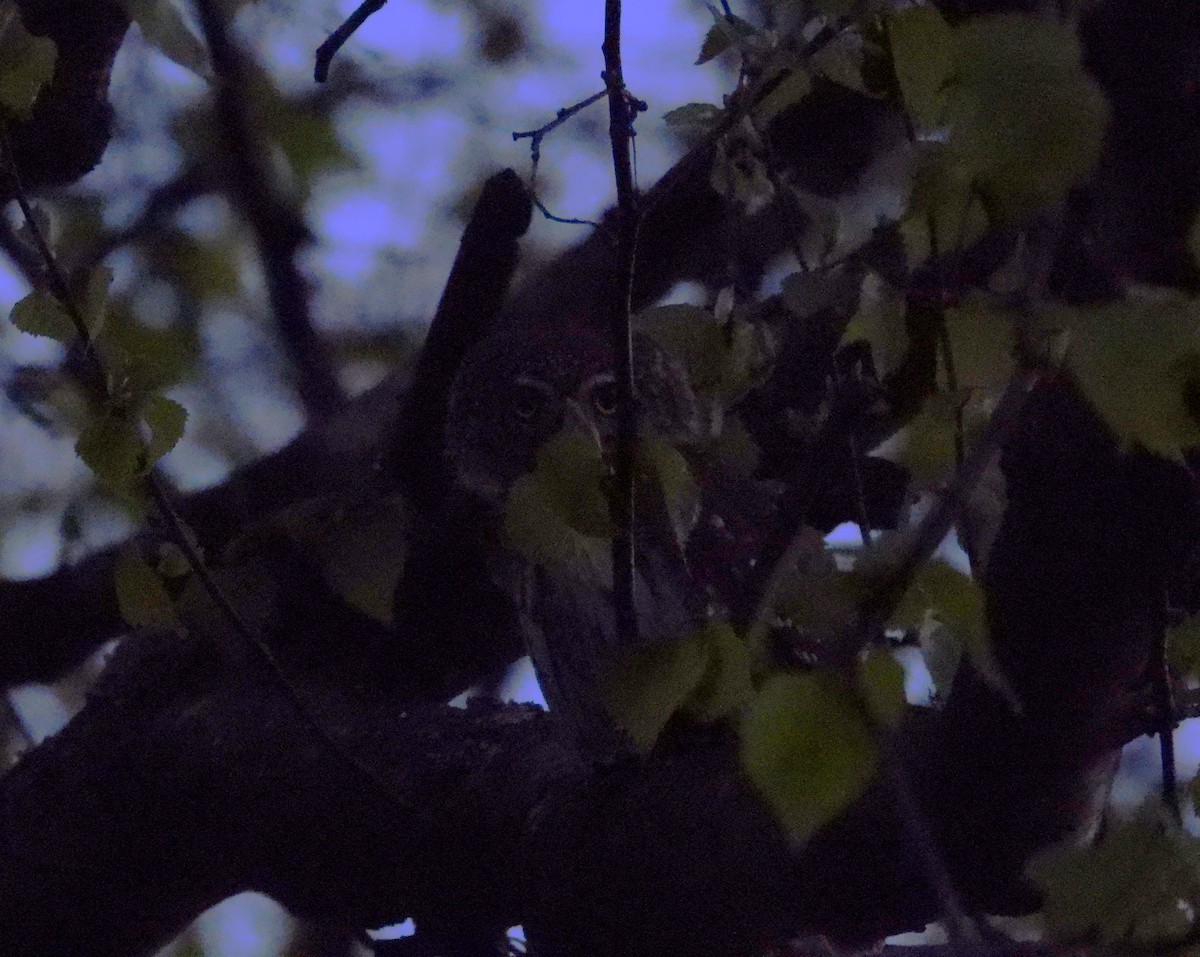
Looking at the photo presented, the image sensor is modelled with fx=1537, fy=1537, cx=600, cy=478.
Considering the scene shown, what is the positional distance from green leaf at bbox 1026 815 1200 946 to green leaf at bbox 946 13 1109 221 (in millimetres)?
325

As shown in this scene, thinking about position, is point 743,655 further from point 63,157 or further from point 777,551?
point 63,157

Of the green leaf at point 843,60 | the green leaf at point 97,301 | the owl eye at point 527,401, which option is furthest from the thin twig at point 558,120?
the owl eye at point 527,401

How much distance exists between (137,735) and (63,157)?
2.69ft

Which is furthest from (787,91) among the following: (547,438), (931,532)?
(547,438)

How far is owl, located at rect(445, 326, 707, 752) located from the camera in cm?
186

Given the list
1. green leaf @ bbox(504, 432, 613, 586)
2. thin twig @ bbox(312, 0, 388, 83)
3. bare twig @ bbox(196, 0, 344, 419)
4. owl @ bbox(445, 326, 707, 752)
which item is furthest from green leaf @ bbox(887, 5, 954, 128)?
owl @ bbox(445, 326, 707, 752)

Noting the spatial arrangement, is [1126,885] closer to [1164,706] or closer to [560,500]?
[1164,706]

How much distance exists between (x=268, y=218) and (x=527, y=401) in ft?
2.13

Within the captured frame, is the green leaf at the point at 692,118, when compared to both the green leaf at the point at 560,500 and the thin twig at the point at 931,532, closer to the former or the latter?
the green leaf at the point at 560,500

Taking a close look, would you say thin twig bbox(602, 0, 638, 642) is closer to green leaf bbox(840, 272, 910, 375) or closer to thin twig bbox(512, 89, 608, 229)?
thin twig bbox(512, 89, 608, 229)

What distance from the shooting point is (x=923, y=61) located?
0.84 m

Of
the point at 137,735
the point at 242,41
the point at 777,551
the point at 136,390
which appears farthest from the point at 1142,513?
the point at 137,735

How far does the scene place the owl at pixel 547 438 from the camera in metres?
1.86

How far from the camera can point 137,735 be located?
2.18 meters
